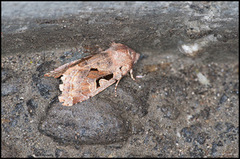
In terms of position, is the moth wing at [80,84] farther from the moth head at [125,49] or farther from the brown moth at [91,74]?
the moth head at [125,49]

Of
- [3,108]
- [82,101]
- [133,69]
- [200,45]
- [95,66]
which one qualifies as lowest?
[3,108]

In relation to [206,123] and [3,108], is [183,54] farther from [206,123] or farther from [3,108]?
[3,108]

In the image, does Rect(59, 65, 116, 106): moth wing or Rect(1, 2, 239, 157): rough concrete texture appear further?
Rect(59, 65, 116, 106): moth wing

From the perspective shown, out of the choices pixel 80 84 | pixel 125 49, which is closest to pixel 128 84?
pixel 125 49

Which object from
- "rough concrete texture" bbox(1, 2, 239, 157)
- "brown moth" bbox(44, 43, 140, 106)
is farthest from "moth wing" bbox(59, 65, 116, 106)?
"rough concrete texture" bbox(1, 2, 239, 157)

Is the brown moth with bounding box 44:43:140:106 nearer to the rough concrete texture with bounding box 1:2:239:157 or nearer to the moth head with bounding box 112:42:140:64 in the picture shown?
the moth head with bounding box 112:42:140:64

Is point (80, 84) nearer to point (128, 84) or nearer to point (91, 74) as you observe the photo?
point (91, 74)

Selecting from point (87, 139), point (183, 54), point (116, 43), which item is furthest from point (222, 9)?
point (87, 139)

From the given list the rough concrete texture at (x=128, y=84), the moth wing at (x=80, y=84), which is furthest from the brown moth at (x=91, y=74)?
the rough concrete texture at (x=128, y=84)
